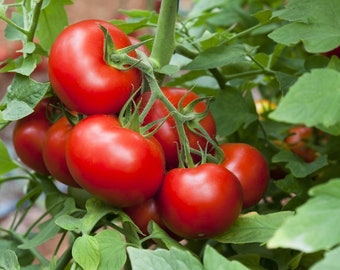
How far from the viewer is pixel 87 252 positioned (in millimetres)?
446

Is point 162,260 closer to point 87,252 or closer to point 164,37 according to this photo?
point 87,252

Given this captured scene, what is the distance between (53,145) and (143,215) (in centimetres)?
10

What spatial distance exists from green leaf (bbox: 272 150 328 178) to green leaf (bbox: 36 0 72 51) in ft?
0.79

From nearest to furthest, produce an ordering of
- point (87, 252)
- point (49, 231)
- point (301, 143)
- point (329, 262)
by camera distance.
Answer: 1. point (329, 262)
2. point (87, 252)
3. point (49, 231)
4. point (301, 143)

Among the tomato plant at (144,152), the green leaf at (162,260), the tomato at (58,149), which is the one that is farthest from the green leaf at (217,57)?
the green leaf at (162,260)

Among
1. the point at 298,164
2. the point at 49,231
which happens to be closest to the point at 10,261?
the point at 49,231

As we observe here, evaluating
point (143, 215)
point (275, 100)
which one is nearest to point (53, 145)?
point (143, 215)

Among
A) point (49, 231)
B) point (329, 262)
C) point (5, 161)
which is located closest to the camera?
point (329, 262)

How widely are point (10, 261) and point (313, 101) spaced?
277mm

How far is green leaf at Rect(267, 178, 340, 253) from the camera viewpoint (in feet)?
0.97

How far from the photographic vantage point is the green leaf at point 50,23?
2.04 ft

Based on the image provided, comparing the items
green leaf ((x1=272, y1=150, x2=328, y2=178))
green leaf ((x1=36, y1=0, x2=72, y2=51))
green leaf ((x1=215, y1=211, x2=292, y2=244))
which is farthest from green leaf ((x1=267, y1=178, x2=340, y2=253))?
green leaf ((x1=36, y1=0, x2=72, y2=51))

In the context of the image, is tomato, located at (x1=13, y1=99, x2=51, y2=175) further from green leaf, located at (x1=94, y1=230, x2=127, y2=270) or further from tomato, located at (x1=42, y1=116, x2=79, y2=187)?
green leaf, located at (x1=94, y1=230, x2=127, y2=270)

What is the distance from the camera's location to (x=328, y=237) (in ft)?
0.99
